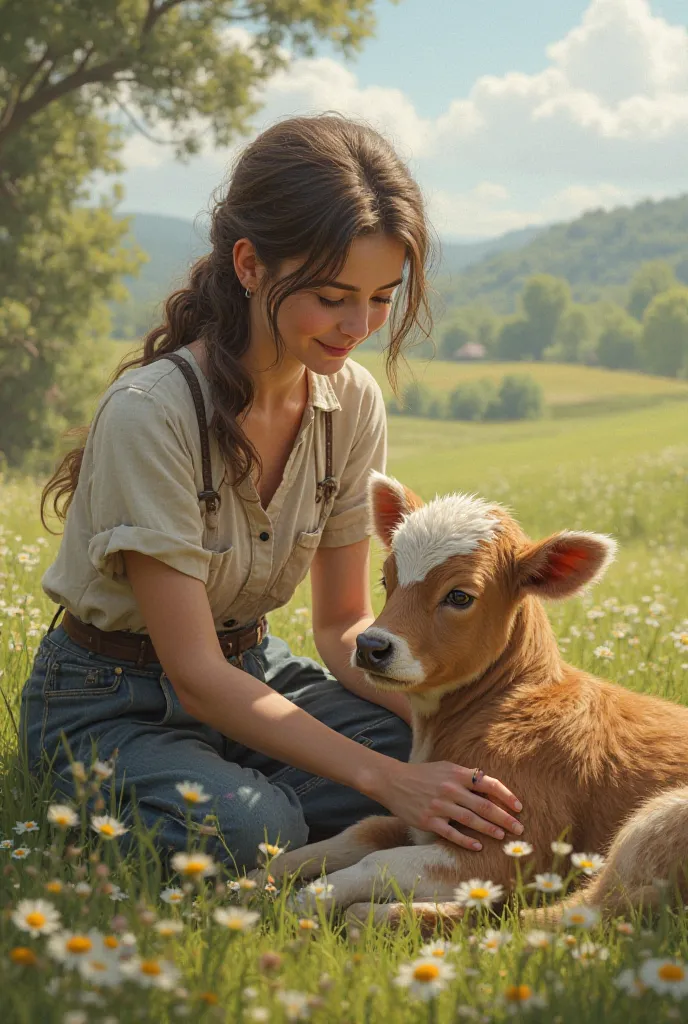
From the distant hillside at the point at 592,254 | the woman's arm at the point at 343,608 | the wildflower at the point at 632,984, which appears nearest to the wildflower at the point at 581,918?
the wildflower at the point at 632,984

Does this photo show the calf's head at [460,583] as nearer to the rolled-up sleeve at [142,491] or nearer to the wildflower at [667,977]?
the rolled-up sleeve at [142,491]

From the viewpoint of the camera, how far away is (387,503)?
4.27m

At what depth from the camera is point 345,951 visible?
303 centimetres

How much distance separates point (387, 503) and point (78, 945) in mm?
2453

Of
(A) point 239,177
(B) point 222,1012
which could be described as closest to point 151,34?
(A) point 239,177

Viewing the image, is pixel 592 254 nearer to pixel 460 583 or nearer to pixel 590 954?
pixel 460 583

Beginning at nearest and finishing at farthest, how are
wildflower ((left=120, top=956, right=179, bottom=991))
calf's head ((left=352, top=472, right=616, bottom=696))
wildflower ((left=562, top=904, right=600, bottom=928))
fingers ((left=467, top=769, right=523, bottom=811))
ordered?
wildflower ((left=120, top=956, right=179, bottom=991)) → wildflower ((left=562, top=904, right=600, bottom=928)) → fingers ((left=467, top=769, right=523, bottom=811)) → calf's head ((left=352, top=472, right=616, bottom=696))

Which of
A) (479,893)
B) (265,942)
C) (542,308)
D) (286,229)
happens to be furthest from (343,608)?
(542,308)

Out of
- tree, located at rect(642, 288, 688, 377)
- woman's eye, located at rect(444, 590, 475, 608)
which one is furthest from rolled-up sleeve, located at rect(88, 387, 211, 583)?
tree, located at rect(642, 288, 688, 377)

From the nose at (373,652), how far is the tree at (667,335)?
43.7 metres

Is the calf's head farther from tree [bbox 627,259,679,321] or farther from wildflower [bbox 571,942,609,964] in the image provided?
tree [bbox 627,259,679,321]

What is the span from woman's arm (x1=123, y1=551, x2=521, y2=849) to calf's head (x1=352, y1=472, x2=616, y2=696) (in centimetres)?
28

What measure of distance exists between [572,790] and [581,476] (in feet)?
58.5

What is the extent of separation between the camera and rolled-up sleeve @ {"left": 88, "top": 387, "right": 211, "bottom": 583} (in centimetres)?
378
